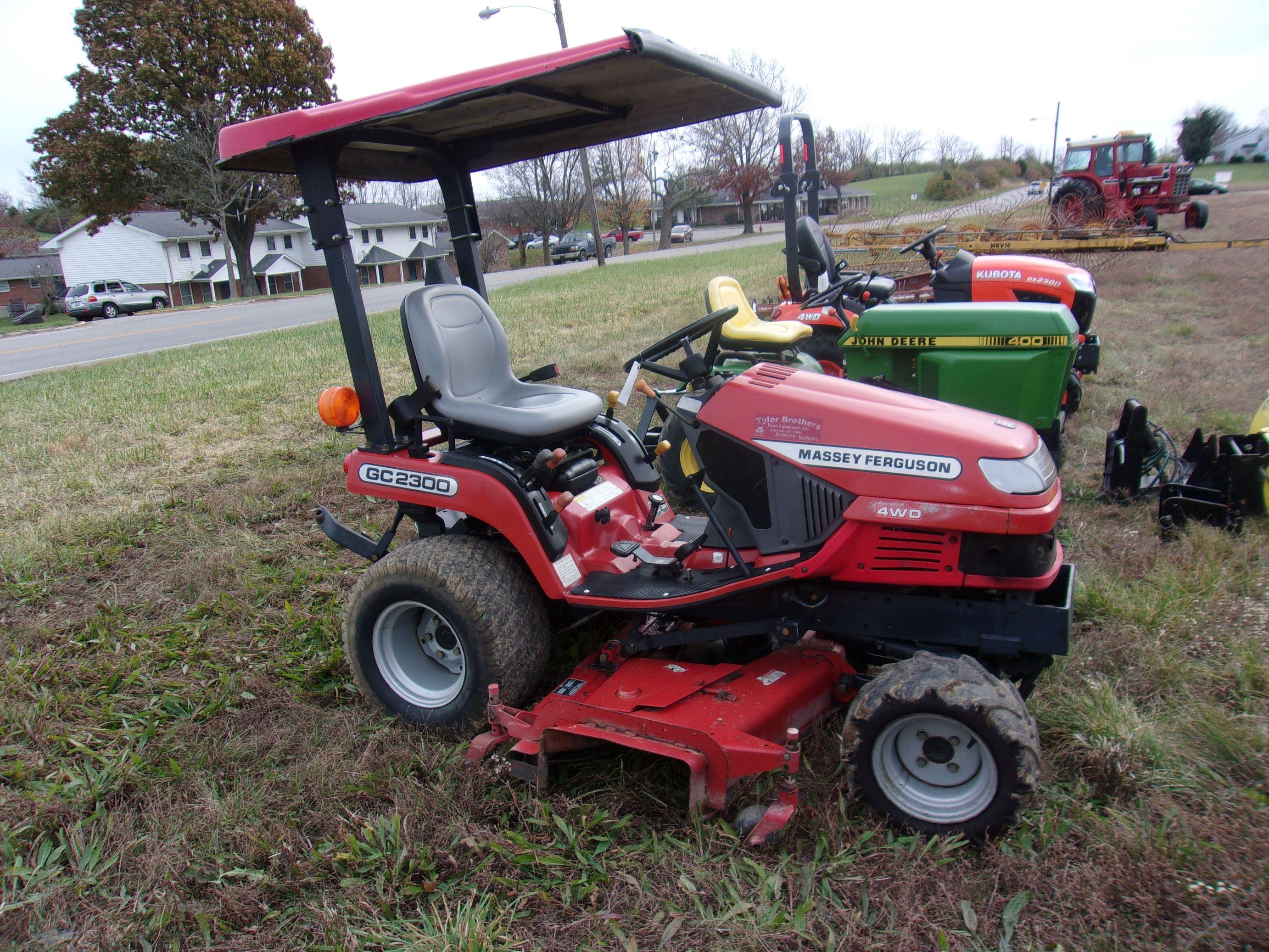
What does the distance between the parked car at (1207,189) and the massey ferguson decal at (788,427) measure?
3296cm

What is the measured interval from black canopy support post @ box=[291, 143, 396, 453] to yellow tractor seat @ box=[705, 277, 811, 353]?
7.90 ft

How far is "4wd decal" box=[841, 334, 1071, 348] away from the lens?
4293 millimetres

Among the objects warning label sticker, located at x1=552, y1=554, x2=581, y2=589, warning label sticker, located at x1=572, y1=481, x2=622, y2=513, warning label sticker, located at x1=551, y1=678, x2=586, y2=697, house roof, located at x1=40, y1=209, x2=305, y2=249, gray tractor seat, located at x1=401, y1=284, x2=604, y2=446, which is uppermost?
house roof, located at x1=40, y1=209, x2=305, y2=249

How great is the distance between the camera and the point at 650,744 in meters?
2.34

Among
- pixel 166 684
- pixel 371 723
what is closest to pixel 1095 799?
pixel 371 723

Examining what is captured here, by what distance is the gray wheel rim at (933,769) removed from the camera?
221 cm

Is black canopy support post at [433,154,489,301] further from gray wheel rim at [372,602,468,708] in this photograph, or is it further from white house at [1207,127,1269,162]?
white house at [1207,127,1269,162]

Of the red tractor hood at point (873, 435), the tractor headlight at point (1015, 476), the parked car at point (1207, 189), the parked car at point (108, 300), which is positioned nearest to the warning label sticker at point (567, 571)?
the red tractor hood at point (873, 435)

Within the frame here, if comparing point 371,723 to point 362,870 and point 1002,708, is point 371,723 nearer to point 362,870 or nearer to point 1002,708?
point 362,870

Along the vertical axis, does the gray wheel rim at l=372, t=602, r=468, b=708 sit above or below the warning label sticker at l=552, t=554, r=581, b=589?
below

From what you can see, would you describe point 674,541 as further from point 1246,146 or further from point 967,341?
point 1246,146

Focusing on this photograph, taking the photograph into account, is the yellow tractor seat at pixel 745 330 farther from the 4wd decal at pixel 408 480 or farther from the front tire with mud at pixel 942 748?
the front tire with mud at pixel 942 748

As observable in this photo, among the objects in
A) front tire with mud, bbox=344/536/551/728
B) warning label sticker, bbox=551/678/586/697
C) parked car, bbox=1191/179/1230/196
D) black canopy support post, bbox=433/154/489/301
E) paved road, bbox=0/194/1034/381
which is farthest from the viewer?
parked car, bbox=1191/179/1230/196

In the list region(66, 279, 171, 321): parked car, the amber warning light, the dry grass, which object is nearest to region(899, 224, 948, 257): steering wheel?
the dry grass
